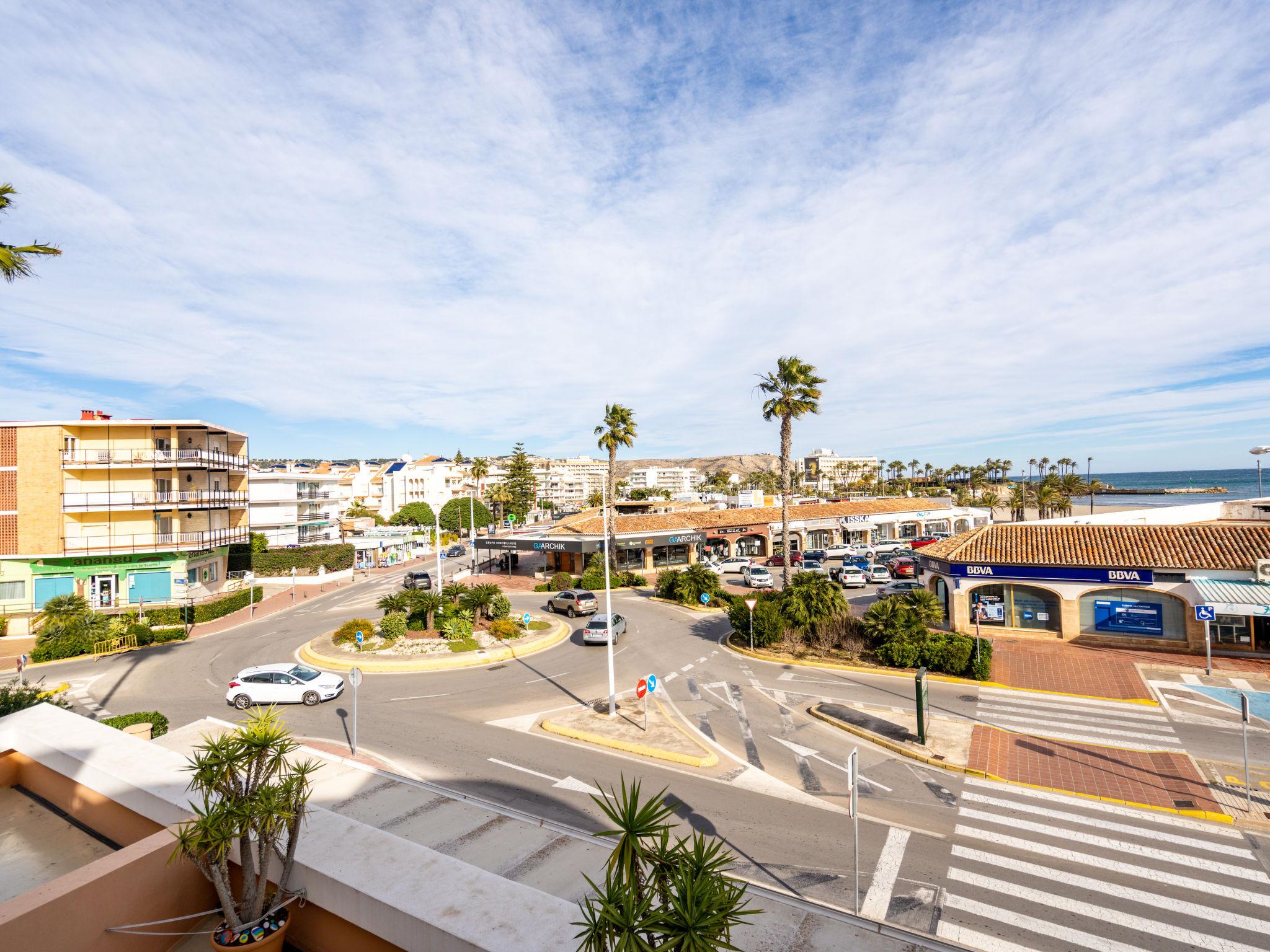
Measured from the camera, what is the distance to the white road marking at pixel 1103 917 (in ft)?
29.2

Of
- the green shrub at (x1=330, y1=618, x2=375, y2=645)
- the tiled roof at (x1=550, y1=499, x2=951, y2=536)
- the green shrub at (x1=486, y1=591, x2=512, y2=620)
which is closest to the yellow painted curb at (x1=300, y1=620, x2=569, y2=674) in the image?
the green shrub at (x1=330, y1=618, x2=375, y2=645)

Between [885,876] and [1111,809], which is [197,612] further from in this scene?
[1111,809]

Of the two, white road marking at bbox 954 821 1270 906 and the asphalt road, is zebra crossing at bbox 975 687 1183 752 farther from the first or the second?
white road marking at bbox 954 821 1270 906

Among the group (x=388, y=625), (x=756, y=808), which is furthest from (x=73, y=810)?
(x=388, y=625)

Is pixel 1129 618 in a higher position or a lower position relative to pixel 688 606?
higher

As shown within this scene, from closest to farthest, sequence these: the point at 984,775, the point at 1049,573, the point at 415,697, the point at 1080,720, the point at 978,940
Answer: the point at 978,940, the point at 984,775, the point at 1080,720, the point at 415,697, the point at 1049,573

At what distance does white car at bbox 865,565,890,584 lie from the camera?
4184cm

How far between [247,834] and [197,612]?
36430 millimetres

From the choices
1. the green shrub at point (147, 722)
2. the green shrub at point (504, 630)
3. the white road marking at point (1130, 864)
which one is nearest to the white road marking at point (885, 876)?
the white road marking at point (1130, 864)

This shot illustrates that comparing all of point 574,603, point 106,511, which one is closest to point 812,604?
point 574,603

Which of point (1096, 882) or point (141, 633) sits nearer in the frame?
point (1096, 882)

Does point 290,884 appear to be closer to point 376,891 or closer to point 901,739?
point 376,891

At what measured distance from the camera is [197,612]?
34.7m

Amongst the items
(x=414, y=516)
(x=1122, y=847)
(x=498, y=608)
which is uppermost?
(x=414, y=516)
